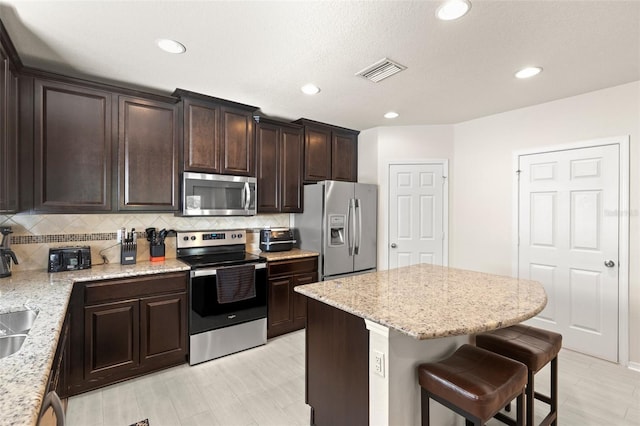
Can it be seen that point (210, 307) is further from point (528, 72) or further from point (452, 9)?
point (528, 72)

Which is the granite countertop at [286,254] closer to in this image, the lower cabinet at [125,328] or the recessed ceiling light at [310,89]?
the lower cabinet at [125,328]

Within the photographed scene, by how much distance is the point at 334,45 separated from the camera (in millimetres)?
2086

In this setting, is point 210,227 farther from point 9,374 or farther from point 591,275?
point 591,275

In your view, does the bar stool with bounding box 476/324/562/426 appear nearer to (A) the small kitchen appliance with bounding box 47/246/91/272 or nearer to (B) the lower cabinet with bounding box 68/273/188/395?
(B) the lower cabinet with bounding box 68/273/188/395

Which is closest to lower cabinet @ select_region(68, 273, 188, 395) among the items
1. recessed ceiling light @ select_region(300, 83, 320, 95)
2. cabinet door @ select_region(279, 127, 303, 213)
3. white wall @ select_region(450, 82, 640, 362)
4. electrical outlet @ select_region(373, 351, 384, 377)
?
cabinet door @ select_region(279, 127, 303, 213)

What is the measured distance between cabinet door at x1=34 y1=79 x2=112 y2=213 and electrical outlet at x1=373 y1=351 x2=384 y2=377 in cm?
247

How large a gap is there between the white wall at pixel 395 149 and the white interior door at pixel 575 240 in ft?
→ 3.25

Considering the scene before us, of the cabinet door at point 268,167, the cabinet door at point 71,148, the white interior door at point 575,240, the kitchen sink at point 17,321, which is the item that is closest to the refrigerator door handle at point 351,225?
the cabinet door at point 268,167

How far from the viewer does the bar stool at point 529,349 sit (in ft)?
5.44

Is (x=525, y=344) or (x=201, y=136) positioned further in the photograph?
(x=201, y=136)

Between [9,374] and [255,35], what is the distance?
202cm

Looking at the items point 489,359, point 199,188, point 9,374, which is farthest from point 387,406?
point 199,188

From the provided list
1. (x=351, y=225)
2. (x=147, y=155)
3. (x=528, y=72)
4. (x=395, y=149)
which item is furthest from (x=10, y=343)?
(x=395, y=149)

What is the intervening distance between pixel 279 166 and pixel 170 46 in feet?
5.85
